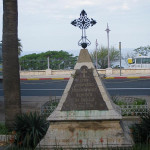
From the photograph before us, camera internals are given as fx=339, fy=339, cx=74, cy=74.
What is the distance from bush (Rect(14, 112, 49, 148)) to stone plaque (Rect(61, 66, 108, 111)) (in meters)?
0.84

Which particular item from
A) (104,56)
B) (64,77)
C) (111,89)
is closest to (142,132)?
(111,89)

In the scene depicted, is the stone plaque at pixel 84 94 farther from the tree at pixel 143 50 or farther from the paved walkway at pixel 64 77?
the tree at pixel 143 50

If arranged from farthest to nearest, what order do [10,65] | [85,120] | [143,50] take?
[143,50] → [10,65] → [85,120]

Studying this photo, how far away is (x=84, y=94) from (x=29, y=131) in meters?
1.50

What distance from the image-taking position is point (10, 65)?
9.05 metres

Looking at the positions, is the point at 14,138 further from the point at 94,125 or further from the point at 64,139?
the point at 94,125

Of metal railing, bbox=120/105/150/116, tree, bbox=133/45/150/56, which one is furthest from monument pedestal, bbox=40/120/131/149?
tree, bbox=133/45/150/56

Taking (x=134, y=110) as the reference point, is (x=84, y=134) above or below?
below

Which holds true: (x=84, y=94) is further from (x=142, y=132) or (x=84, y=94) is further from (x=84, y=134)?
(x=142, y=132)

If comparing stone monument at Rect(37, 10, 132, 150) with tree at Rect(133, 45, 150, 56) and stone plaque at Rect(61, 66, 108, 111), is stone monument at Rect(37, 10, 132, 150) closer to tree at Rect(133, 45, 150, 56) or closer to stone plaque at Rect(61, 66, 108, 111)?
stone plaque at Rect(61, 66, 108, 111)

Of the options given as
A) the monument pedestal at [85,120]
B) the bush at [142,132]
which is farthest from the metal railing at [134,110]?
the monument pedestal at [85,120]

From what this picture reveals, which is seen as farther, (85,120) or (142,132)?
(142,132)

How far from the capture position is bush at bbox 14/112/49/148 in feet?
24.2

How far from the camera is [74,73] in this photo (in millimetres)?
7492
